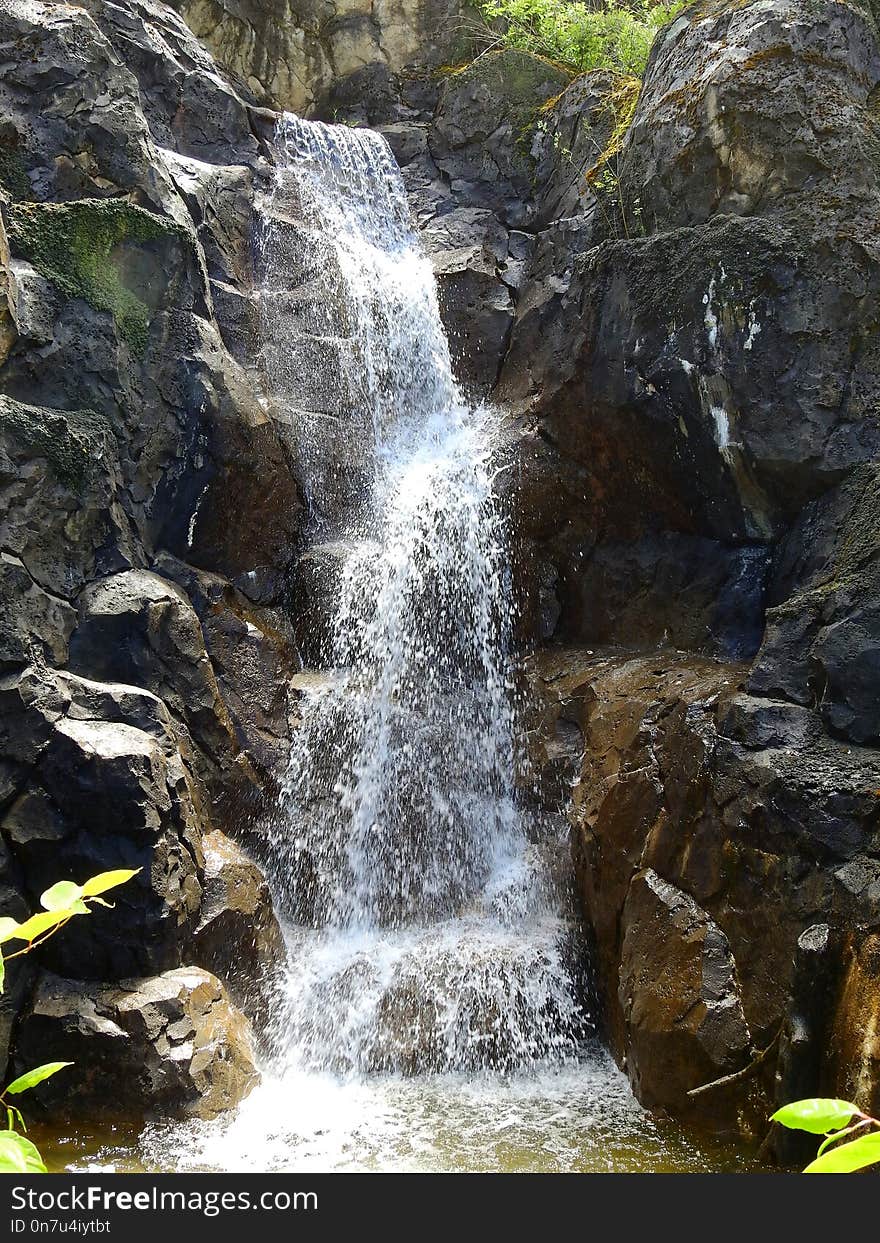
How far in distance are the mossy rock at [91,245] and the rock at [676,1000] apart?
5742 mm

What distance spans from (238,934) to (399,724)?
2166 millimetres

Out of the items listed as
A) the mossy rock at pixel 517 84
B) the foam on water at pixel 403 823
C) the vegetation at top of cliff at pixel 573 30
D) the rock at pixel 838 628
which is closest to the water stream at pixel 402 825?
the foam on water at pixel 403 823

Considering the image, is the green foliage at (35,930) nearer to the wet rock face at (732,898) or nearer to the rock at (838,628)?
the wet rock face at (732,898)

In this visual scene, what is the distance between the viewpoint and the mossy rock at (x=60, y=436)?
662cm

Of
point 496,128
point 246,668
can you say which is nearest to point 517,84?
point 496,128

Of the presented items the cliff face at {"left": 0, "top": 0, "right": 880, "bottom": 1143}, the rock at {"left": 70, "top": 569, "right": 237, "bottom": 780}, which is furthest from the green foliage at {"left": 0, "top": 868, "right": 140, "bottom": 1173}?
the rock at {"left": 70, "top": 569, "right": 237, "bottom": 780}

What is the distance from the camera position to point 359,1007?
20.7 ft

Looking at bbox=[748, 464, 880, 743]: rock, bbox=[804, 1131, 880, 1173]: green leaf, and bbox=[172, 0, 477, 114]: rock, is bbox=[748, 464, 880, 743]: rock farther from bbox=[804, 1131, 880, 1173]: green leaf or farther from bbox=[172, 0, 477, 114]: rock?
bbox=[172, 0, 477, 114]: rock

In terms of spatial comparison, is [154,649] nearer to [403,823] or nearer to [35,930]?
[403,823]

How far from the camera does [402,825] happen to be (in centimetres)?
751

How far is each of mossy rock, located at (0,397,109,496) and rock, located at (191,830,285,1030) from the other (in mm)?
2745

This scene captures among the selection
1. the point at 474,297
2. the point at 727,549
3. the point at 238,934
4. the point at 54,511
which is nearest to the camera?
the point at 238,934

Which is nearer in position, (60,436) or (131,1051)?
(131,1051)
